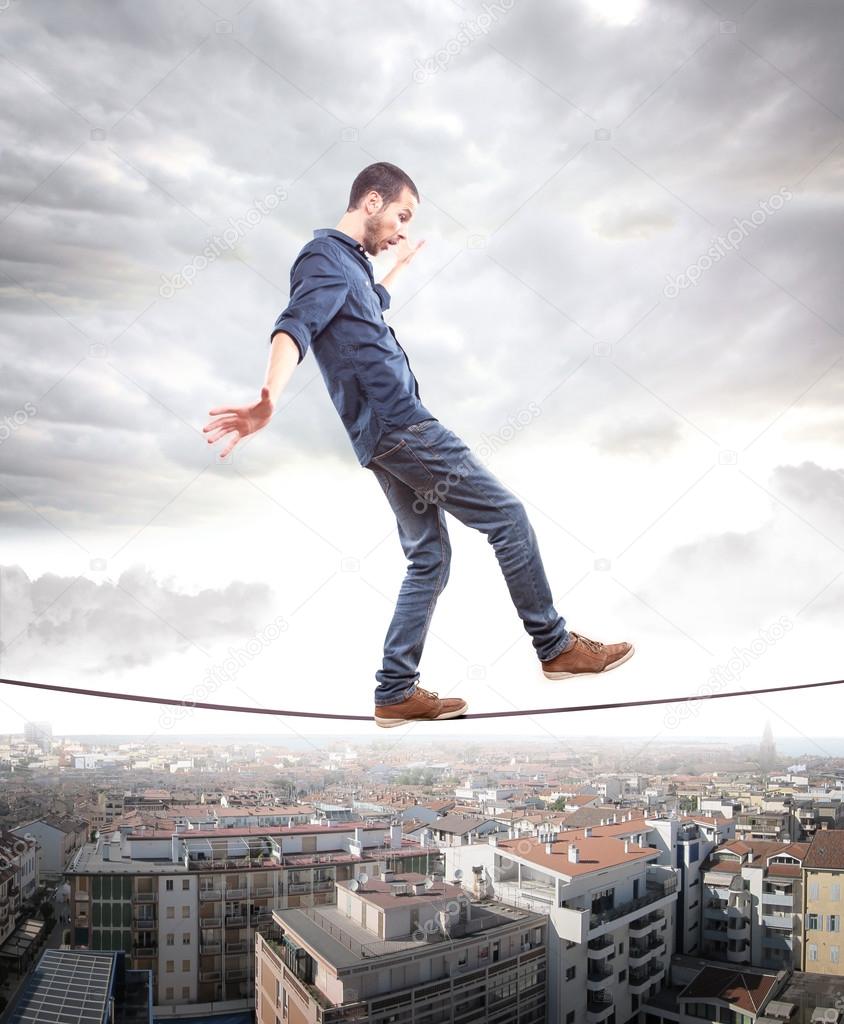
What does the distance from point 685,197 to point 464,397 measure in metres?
1.29

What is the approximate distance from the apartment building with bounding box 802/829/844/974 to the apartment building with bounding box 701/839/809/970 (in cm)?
4

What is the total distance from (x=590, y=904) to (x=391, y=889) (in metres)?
0.88

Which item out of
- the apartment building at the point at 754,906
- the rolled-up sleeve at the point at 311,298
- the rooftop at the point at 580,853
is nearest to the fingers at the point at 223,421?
the rolled-up sleeve at the point at 311,298

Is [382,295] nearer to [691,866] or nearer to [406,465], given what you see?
[406,465]

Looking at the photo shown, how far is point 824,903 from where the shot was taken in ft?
12.6

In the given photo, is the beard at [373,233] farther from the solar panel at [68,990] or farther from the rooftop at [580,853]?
the solar panel at [68,990]

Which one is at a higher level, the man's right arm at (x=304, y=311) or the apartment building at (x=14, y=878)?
the man's right arm at (x=304, y=311)

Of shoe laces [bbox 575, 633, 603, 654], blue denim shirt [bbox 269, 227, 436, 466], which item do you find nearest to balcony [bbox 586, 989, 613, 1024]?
shoe laces [bbox 575, 633, 603, 654]

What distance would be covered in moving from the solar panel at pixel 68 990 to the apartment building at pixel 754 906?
2442mm

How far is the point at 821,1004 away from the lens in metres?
3.53

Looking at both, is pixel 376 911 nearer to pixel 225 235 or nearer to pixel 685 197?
pixel 225 235

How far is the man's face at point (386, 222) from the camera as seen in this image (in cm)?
265

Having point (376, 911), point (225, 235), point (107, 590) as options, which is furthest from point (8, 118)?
point (376, 911)

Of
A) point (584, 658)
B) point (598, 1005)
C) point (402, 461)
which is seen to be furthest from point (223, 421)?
point (598, 1005)
